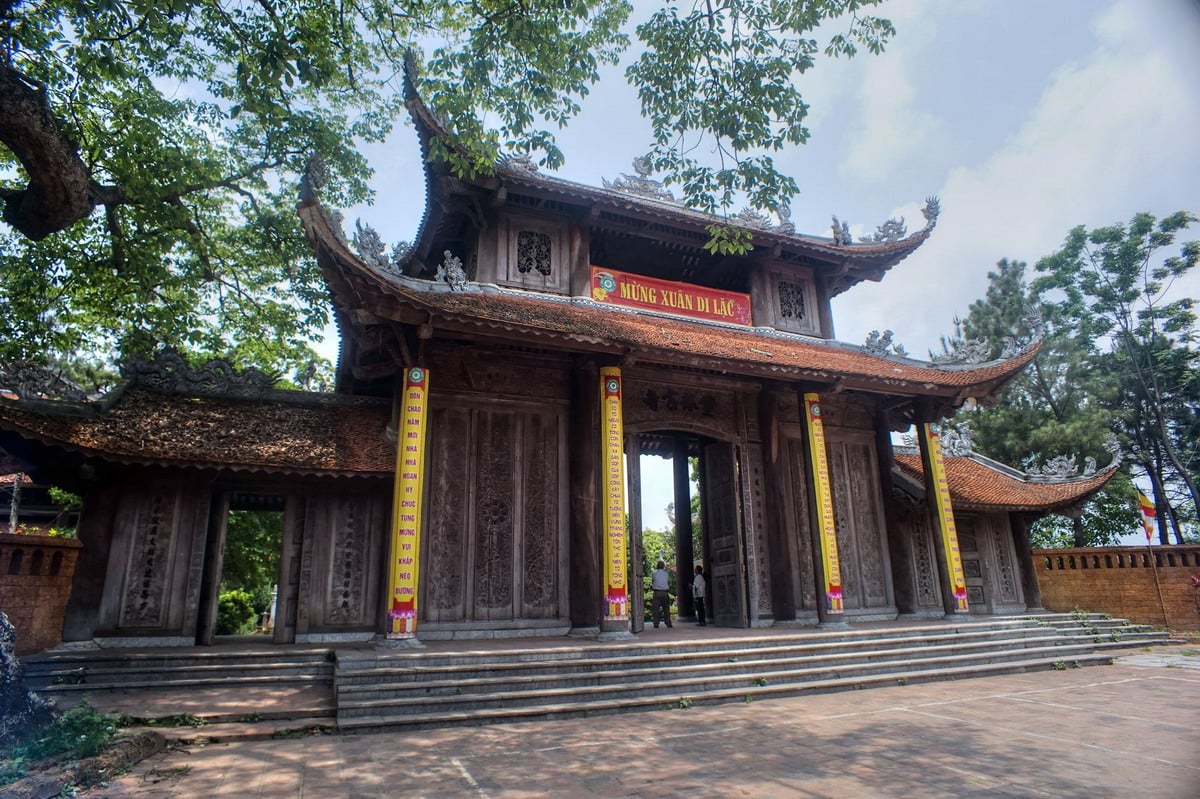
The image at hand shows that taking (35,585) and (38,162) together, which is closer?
(38,162)

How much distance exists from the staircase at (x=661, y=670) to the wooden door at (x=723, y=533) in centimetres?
180

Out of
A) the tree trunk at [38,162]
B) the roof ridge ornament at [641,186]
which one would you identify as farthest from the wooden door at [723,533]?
the tree trunk at [38,162]

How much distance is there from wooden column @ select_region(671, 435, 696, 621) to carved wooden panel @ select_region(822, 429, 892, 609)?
2827mm

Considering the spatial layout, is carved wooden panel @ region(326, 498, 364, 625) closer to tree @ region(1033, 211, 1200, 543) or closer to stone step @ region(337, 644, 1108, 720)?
stone step @ region(337, 644, 1108, 720)

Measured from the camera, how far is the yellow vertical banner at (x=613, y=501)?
27.4ft

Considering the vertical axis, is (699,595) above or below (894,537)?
below

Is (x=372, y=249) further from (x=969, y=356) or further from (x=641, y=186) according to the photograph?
(x=969, y=356)

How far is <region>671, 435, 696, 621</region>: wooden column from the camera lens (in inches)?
511

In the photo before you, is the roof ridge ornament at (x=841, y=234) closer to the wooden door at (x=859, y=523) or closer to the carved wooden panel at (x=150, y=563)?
the wooden door at (x=859, y=523)

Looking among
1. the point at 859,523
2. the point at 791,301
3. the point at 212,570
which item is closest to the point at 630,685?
the point at 212,570

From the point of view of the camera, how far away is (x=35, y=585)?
7.38m

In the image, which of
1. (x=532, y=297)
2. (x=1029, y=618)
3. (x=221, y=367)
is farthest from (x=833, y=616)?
(x=221, y=367)

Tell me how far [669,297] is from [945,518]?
19.8 feet

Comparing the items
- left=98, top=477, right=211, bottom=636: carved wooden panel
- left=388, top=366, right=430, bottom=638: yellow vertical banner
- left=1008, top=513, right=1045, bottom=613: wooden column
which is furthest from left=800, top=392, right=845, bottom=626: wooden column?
left=98, top=477, right=211, bottom=636: carved wooden panel
